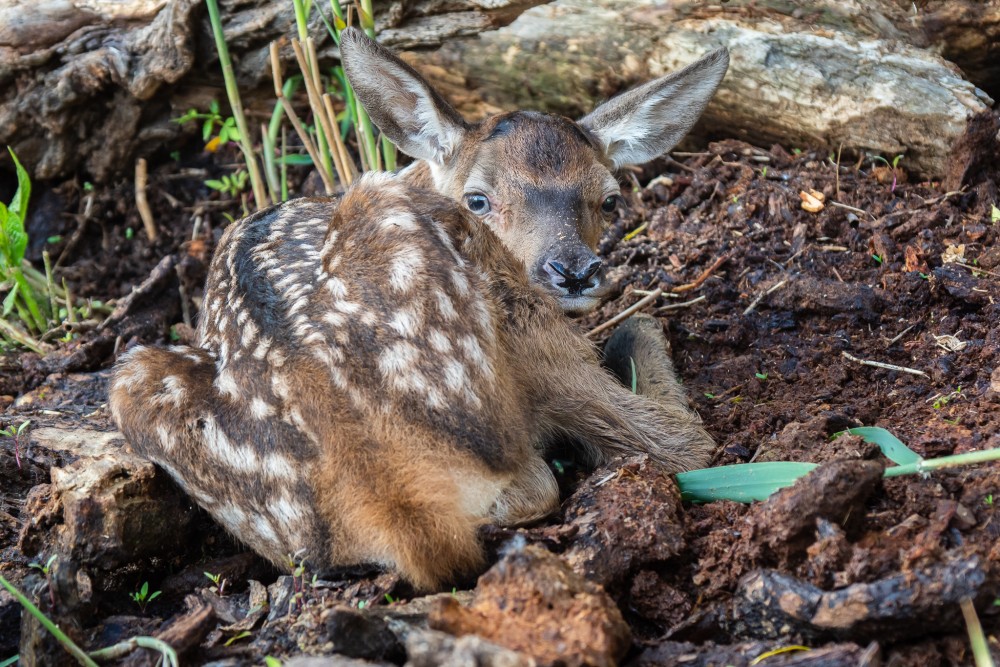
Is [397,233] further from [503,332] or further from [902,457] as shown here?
[902,457]

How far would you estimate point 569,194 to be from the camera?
13.5 feet

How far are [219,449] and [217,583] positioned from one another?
1.58 ft

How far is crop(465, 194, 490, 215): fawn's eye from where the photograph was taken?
13.9 feet

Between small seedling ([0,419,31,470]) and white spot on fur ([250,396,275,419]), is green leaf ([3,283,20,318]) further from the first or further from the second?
white spot on fur ([250,396,275,419])

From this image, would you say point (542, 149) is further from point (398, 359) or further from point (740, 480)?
point (740, 480)

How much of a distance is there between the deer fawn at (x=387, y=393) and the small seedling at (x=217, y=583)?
163 mm

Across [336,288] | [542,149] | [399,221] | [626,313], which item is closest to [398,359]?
[336,288]

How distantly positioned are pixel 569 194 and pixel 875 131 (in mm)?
1682

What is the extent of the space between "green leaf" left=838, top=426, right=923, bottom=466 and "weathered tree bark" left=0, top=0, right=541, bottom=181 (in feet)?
9.90

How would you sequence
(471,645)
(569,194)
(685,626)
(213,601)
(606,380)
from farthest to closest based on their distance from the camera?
(569,194) < (606,380) < (213,601) < (685,626) < (471,645)

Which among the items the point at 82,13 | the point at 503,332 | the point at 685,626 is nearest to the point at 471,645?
the point at 685,626

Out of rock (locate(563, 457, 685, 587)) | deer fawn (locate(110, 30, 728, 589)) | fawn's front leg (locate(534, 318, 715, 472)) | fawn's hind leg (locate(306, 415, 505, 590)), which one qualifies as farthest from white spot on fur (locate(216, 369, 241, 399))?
rock (locate(563, 457, 685, 587))

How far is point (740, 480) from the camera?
3.01 m

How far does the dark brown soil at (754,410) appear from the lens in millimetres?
2377
